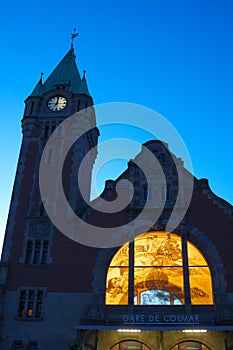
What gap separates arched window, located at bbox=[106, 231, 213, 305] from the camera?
25.1 meters

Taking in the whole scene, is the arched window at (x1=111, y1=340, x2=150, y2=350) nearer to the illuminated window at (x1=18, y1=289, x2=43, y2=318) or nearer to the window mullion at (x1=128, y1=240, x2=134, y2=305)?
the window mullion at (x1=128, y1=240, x2=134, y2=305)

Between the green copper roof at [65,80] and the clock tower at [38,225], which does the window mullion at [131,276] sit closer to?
the clock tower at [38,225]

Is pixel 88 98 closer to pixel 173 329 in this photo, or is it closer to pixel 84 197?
pixel 84 197

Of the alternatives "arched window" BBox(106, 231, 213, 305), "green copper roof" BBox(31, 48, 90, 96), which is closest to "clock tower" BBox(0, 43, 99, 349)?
"green copper roof" BBox(31, 48, 90, 96)

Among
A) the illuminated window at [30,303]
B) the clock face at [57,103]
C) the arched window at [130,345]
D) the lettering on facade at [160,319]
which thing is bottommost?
the arched window at [130,345]

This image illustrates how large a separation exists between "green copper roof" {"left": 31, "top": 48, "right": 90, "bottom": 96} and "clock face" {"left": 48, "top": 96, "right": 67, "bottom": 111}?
158cm

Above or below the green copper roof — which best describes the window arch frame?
below

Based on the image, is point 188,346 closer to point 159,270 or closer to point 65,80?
point 159,270

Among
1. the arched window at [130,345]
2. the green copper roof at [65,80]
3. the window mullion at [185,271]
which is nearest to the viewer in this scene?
the arched window at [130,345]

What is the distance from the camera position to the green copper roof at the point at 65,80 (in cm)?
3531

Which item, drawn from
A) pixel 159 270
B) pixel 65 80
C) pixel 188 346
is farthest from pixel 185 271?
pixel 65 80

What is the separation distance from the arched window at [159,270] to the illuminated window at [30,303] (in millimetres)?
4771

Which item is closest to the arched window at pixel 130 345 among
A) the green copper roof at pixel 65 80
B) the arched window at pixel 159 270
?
the arched window at pixel 159 270

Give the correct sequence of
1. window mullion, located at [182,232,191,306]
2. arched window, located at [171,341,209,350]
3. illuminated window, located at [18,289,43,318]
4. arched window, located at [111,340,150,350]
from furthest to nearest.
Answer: illuminated window, located at [18,289,43,318] < window mullion, located at [182,232,191,306] < arched window, located at [111,340,150,350] < arched window, located at [171,341,209,350]
